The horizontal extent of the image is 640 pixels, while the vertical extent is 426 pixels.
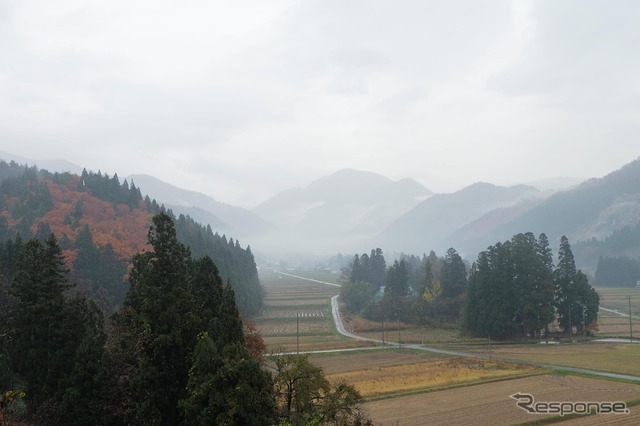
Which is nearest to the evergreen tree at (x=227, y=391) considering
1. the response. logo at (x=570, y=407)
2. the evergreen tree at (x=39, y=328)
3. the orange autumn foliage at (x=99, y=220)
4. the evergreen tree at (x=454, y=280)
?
the evergreen tree at (x=39, y=328)

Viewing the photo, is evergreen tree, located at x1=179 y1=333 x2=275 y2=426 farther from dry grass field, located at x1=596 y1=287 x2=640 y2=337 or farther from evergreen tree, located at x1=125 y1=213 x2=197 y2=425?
dry grass field, located at x1=596 y1=287 x2=640 y2=337

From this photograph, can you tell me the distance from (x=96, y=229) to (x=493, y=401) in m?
92.5

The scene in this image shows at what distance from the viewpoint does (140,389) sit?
26719 millimetres

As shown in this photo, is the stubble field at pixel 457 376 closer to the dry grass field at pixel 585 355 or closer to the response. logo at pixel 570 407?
the dry grass field at pixel 585 355

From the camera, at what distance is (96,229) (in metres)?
107

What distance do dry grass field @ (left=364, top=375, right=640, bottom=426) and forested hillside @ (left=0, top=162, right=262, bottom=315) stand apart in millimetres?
46062

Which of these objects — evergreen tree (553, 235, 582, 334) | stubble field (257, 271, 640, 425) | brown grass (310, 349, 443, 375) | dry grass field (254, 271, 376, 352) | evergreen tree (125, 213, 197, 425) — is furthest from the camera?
evergreen tree (553, 235, 582, 334)

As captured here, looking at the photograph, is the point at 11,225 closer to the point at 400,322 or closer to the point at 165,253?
the point at 400,322

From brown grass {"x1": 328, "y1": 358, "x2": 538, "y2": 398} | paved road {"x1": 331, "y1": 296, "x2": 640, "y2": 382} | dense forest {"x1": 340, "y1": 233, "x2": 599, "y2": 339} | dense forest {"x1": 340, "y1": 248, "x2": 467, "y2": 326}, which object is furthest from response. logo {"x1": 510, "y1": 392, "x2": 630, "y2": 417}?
dense forest {"x1": 340, "y1": 248, "x2": 467, "y2": 326}

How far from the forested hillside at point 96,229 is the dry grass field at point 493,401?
46062 millimetres

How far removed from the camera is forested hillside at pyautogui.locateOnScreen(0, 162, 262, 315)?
80562 millimetres

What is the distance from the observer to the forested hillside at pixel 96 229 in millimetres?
80562

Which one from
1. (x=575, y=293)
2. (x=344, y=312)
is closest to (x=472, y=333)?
(x=575, y=293)

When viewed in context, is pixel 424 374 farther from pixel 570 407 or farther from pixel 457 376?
pixel 570 407
